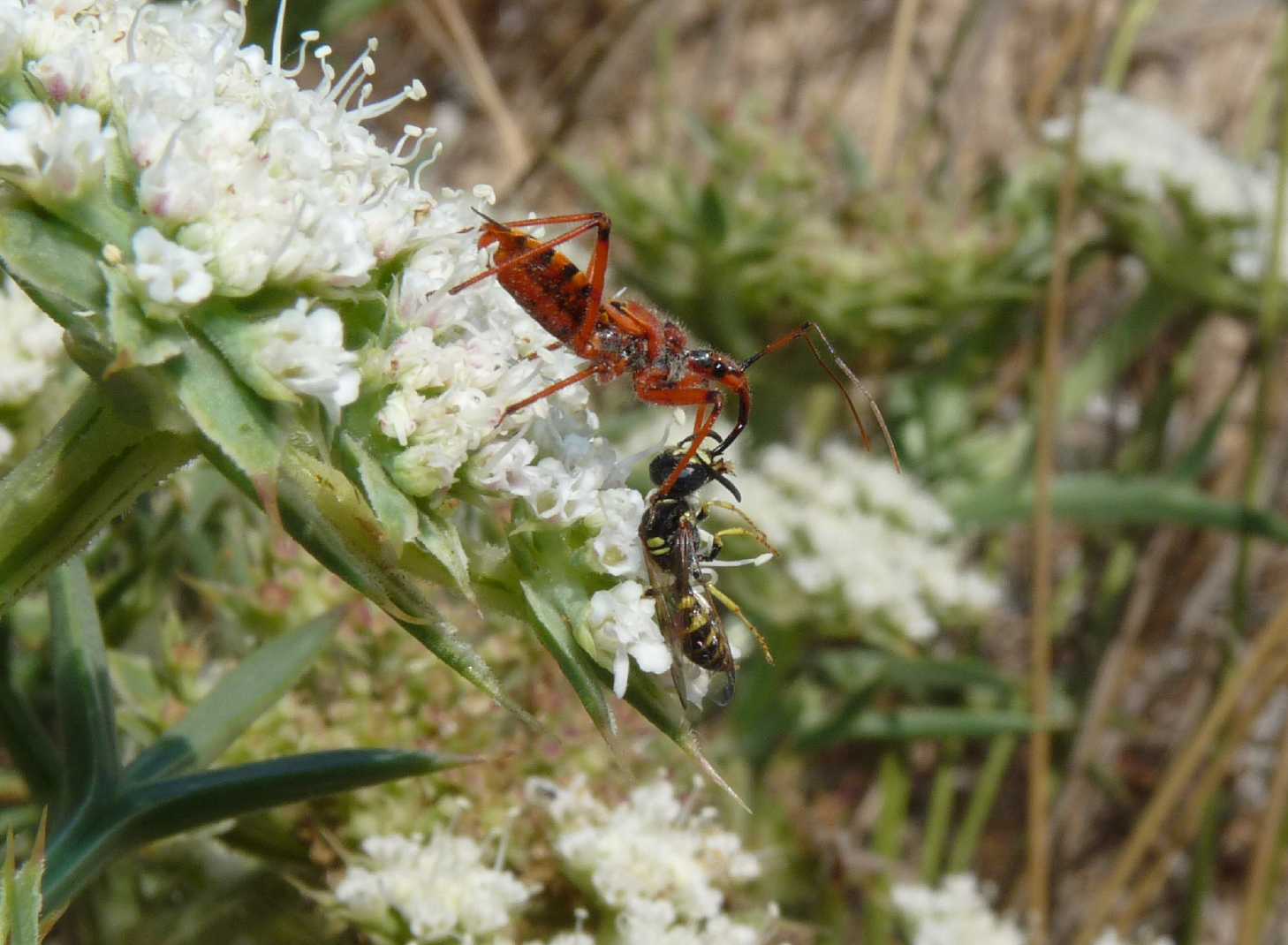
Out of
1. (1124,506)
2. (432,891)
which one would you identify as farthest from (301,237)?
(1124,506)

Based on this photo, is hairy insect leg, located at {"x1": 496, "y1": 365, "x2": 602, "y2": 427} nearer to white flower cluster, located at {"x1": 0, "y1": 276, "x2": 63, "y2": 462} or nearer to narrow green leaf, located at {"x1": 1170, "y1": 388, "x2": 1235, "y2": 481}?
white flower cluster, located at {"x1": 0, "y1": 276, "x2": 63, "y2": 462}

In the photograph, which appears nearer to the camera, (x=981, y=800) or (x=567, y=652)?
(x=567, y=652)

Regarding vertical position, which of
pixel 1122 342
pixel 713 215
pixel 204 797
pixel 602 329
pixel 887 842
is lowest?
pixel 204 797

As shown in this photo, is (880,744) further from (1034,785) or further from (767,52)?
(767,52)

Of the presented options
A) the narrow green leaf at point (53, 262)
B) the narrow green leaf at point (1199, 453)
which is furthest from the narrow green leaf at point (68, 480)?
the narrow green leaf at point (1199, 453)

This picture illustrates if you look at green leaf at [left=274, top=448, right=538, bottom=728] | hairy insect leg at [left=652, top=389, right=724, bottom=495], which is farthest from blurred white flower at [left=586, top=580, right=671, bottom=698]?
hairy insect leg at [left=652, top=389, right=724, bottom=495]

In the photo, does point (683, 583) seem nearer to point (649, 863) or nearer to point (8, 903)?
point (649, 863)
